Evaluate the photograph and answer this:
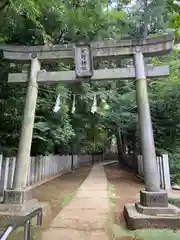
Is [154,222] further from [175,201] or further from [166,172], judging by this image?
[166,172]

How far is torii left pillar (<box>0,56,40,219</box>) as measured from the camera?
442 cm

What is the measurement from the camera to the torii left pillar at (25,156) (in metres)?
4.42

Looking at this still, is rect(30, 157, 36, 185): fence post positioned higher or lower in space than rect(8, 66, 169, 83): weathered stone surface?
lower

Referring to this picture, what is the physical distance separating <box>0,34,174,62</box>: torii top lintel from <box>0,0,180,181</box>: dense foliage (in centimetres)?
53

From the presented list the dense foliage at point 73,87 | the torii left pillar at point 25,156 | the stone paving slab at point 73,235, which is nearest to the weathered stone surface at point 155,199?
the stone paving slab at point 73,235

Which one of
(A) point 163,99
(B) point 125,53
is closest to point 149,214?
(B) point 125,53

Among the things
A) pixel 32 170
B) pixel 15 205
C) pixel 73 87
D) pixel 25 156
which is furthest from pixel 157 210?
pixel 32 170

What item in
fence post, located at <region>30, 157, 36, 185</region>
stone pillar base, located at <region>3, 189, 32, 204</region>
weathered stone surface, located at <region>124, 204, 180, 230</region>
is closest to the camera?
weathered stone surface, located at <region>124, 204, 180, 230</region>

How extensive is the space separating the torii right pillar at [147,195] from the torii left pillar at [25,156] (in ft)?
6.88

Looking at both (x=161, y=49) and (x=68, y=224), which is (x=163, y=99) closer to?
(x=161, y=49)

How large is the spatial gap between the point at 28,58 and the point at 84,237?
13.8ft

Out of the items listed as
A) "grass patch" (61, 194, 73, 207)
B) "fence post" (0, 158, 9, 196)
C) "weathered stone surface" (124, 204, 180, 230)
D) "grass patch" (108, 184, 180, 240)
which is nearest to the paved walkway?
"grass patch" (108, 184, 180, 240)

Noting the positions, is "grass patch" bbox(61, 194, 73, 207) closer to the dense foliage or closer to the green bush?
the dense foliage

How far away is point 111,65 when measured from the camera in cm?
1056
